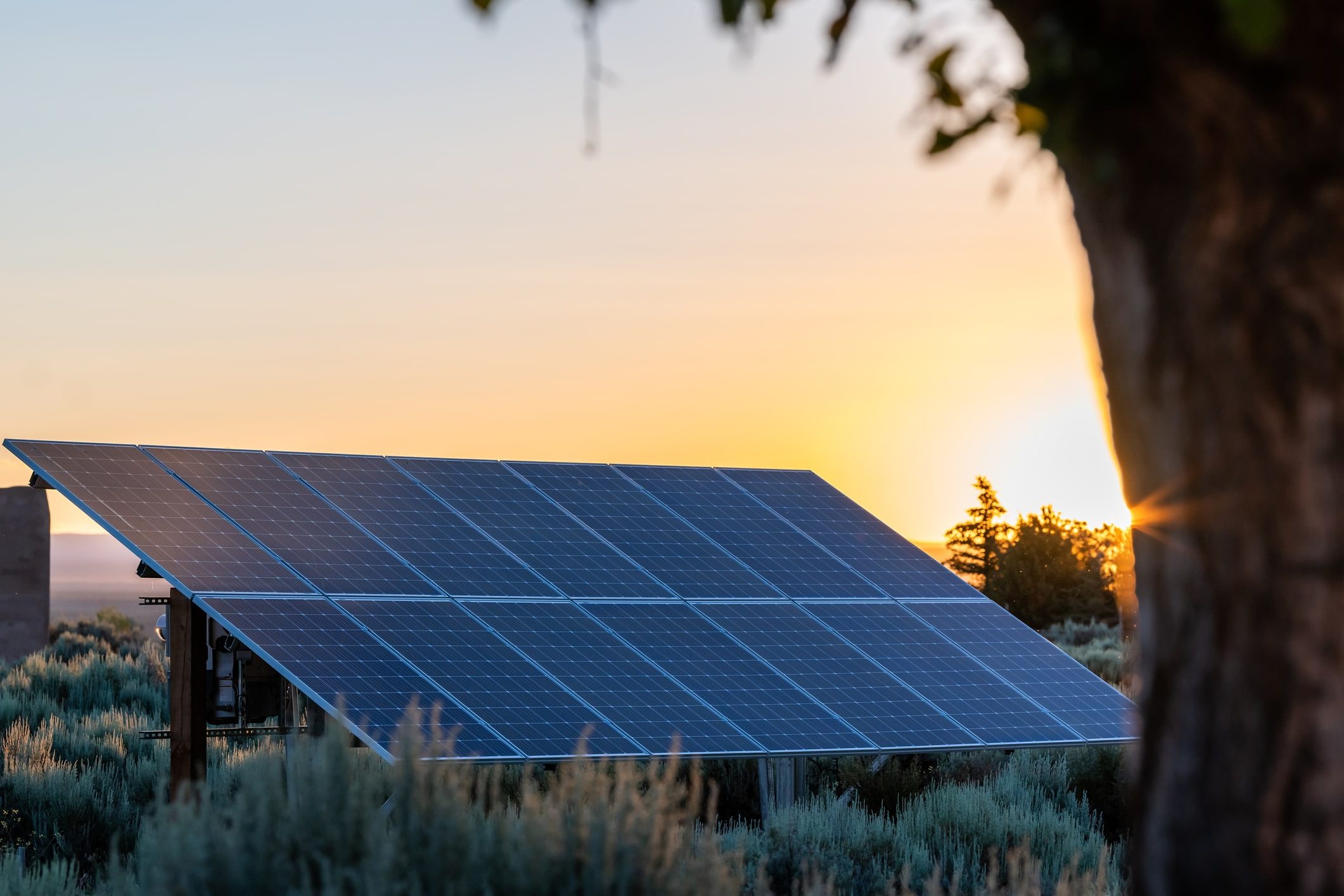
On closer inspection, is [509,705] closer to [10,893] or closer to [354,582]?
[354,582]

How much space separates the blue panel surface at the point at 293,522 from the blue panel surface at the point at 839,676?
3.57m

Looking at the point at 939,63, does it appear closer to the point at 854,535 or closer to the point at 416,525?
the point at 416,525

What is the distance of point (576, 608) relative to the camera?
1738 cm

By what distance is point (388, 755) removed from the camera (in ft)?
41.1

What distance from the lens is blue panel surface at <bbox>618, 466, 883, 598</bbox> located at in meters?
19.8

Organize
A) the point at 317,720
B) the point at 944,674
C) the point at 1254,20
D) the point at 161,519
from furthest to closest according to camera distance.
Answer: the point at 944,674 → the point at 161,519 → the point at 317,720 → the point at 1254,20

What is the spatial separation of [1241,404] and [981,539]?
47.5 meters

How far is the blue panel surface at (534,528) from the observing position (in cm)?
1825

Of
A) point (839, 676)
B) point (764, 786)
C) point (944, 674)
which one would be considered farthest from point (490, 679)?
point (944, 674)

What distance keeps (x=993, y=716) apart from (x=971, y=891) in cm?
268

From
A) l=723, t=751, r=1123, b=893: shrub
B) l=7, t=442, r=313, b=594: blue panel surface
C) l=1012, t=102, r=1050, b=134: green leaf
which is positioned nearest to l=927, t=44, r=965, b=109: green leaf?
l=1012, t=102, r=1050, b=134: green leaf

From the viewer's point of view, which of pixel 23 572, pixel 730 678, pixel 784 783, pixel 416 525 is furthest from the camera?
pixel 23 572

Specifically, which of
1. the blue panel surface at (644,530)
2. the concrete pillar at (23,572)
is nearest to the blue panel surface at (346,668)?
the blue panel surface at (644,530)

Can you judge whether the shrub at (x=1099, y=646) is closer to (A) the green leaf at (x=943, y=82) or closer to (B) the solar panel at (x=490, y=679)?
(B) the solar panel at (x=490, y=679)
